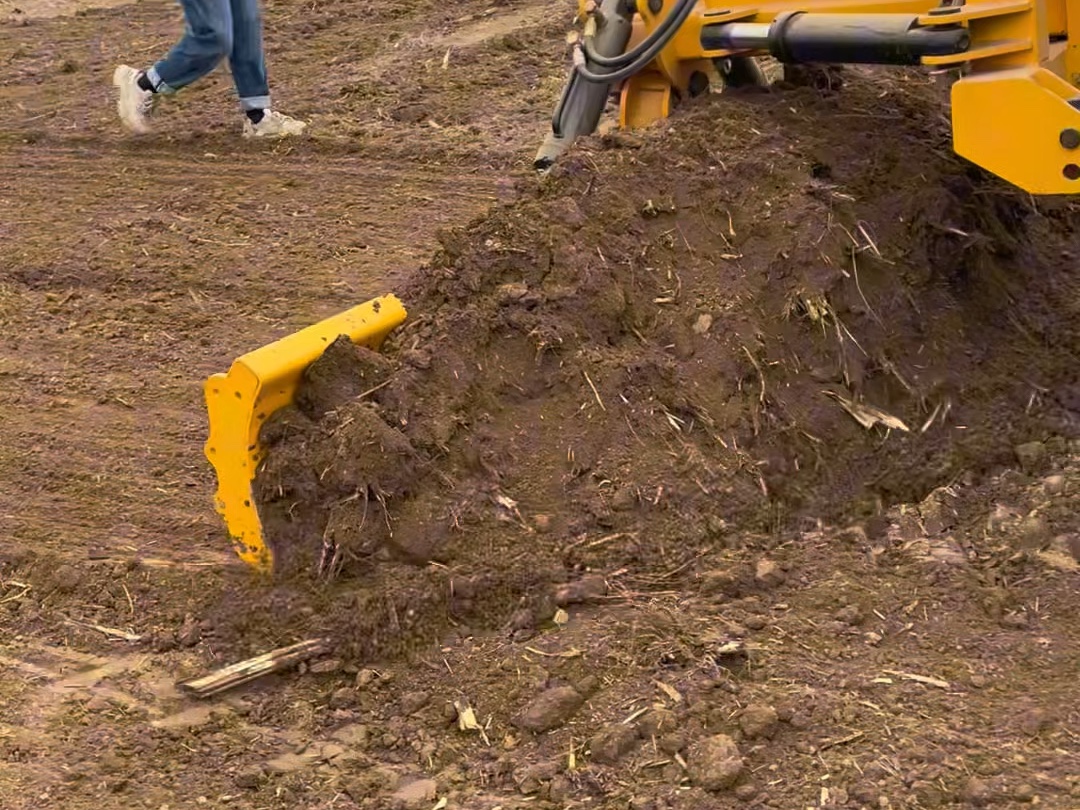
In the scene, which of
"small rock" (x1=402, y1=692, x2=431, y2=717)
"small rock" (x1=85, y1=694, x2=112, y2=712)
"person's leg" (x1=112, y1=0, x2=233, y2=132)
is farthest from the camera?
"person's leg" (x1=112, y1=0, x2=233, y2=132)

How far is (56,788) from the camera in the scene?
3.13 m

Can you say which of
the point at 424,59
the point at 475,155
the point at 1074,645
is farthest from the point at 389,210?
the point at 1074,645

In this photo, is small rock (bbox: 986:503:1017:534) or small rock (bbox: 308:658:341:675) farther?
small rock (bbox: 986:503:1017:534)

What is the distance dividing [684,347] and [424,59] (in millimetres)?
4783

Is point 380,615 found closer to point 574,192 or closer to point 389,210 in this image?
point 574,192

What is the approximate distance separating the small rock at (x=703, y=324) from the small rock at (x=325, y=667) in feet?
4.54

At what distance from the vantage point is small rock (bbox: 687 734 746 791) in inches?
112

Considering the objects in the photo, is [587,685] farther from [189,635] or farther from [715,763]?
[189,635]

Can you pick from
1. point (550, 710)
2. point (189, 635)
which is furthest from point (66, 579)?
point (550, 710)

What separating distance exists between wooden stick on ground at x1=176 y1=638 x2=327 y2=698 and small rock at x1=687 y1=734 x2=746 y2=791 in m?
1.05

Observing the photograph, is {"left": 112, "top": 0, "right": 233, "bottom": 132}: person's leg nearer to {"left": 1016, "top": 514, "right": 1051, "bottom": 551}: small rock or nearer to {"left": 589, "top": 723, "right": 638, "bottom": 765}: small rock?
{"left": 1016, "top": 514, "right": 1051, "bottom": 551}: small rock

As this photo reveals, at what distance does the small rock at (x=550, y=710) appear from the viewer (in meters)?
3.11

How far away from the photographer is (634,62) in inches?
173

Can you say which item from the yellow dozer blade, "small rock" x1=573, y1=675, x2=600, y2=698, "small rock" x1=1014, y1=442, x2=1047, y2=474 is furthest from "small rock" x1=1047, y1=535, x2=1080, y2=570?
the yellow dozer blade
